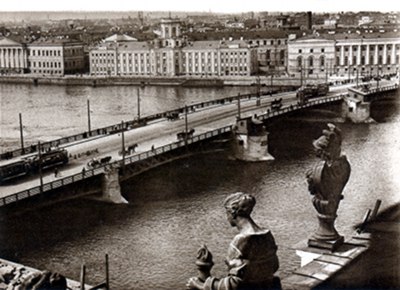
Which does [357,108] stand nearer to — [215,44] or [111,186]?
[111,186]

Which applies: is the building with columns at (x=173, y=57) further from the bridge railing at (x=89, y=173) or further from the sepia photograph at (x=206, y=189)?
the bridge railing at (x=89, y=173)

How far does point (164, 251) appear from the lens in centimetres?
1620

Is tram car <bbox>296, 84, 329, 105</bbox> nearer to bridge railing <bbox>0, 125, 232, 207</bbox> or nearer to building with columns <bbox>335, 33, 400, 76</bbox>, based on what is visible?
bridge railing <bbox>0, 125, 232, 207</bbox>

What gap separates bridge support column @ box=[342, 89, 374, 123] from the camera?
37.7 metres

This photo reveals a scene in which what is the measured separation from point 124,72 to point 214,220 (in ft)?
163

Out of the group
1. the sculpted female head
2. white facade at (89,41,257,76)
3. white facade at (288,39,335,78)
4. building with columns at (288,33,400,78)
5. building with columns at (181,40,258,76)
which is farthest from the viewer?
white facade at (89,41,257,76)

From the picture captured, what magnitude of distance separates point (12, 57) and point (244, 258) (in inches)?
2966

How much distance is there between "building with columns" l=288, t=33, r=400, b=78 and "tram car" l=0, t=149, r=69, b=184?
39.4 meters

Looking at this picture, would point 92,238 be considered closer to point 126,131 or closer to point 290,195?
point 290,195

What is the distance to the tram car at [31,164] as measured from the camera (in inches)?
798

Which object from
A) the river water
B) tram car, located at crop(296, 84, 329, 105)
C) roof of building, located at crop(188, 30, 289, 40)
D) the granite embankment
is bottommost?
the granite embankment

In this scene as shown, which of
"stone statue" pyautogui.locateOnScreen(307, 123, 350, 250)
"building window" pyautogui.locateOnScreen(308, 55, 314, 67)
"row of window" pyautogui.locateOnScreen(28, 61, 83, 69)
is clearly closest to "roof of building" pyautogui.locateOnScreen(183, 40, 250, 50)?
"building window" pyautogui.locateOnScreen(308, 55, 314, 67)

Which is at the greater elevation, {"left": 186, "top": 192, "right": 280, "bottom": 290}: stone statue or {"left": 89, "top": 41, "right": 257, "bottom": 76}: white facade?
{"left": 186, "top": 192, "right": 280, "bottom": 290}: stone statue

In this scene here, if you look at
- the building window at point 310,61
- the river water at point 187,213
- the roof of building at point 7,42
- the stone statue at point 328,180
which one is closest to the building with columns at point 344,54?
the building window at point 310,61
